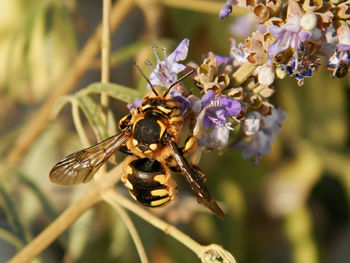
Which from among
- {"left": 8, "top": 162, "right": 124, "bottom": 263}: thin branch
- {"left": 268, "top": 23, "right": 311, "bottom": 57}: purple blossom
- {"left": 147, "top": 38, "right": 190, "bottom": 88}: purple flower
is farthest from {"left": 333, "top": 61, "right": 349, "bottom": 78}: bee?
{"left": 8, "top": 162, "right": 124, "bottom": 263}: thin branch

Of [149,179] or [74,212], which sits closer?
[149,179]

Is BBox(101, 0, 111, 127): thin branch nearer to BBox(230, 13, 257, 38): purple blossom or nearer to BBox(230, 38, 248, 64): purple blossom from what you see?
BBox(230, 38, 248, 64): purple blossom

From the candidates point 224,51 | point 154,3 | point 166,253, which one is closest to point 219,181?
point 166,253

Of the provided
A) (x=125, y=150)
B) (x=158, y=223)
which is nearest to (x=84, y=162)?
(x=125, y=150)

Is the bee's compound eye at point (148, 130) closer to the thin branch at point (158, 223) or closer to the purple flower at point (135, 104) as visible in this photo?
the purple flower at point (135, 104)

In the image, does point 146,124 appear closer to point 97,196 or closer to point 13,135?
point 97,196

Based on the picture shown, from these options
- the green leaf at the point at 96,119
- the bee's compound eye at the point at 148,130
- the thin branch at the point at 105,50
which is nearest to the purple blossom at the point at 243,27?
the thin branch at the point at 105,50

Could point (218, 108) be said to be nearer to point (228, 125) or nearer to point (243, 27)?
point (228, 125)
